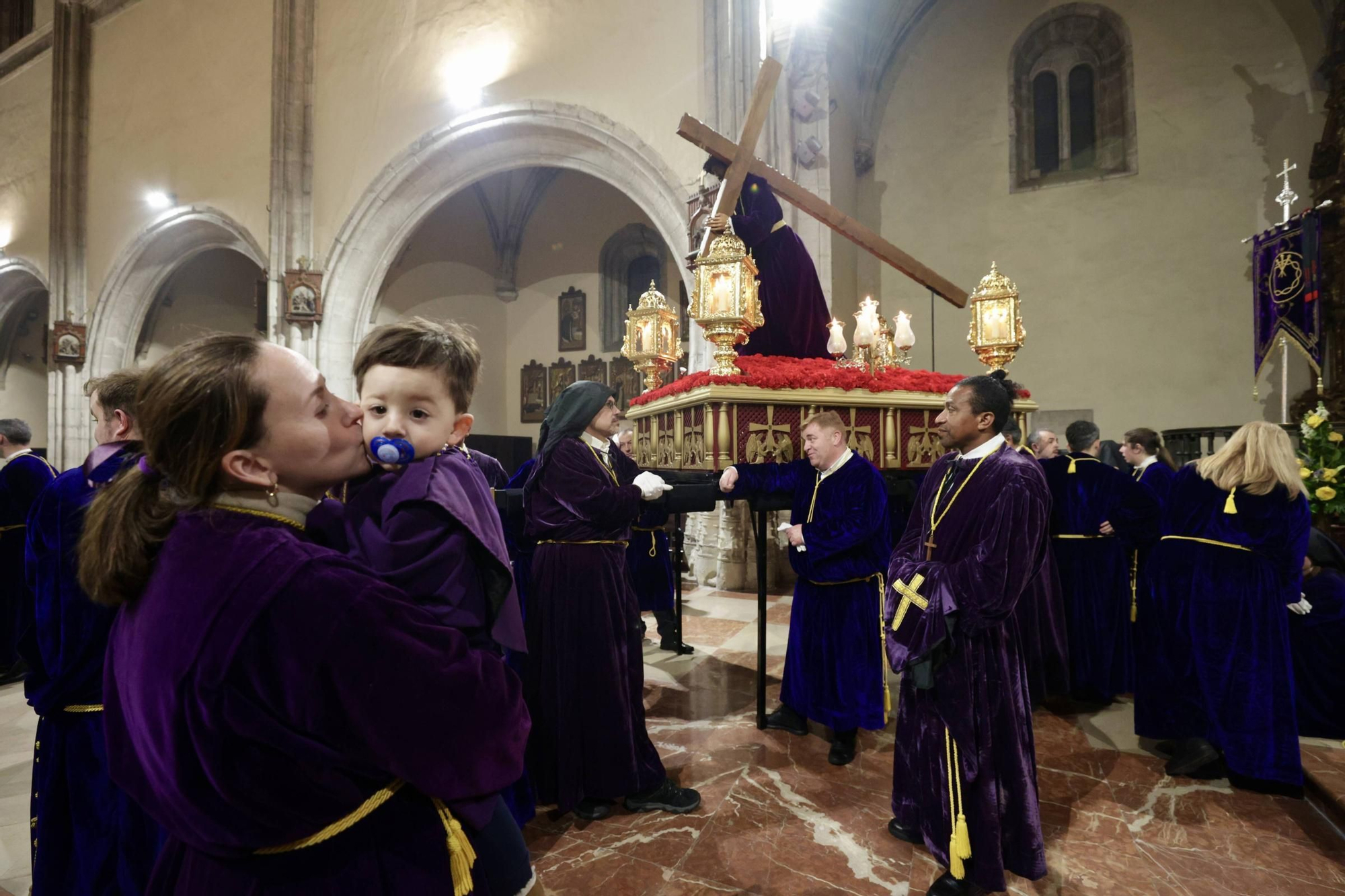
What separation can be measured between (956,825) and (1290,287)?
9.69 metres

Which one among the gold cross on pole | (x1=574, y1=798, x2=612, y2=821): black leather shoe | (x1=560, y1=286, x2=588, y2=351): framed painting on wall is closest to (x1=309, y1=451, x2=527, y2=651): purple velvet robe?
the gold cross on pole

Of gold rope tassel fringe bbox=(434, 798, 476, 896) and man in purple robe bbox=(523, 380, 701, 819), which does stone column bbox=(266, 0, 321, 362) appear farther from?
gold rope tassel fringe bbox=(434, 798, 476, 896)

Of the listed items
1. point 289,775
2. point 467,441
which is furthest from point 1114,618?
point 467,441

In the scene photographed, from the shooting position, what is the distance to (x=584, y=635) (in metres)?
2.98

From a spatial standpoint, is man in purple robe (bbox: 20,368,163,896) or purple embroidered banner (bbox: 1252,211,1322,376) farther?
purple embroidered banner (bbox: 1252,211,1322,376)

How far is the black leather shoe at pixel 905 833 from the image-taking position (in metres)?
2.68

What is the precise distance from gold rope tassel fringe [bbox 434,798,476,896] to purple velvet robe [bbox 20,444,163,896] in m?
1.44

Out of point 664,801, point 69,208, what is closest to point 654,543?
point 664,801

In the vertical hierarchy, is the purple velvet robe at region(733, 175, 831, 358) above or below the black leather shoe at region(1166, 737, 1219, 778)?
above

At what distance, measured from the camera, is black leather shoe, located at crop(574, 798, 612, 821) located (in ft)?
9.68

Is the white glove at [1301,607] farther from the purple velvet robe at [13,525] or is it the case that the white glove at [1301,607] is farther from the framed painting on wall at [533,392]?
the framed painting on wall at [533,392]

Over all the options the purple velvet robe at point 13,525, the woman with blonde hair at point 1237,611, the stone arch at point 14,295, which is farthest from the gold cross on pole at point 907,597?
the stone arch at point 14,295

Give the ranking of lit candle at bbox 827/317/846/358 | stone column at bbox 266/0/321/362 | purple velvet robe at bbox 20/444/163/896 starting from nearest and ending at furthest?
purple velvet robe at bbox 20/444/163/896 → lit candle at bbox 827/317/846/358 → stone column at bbox 266/0/321/362

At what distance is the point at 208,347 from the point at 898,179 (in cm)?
1224
